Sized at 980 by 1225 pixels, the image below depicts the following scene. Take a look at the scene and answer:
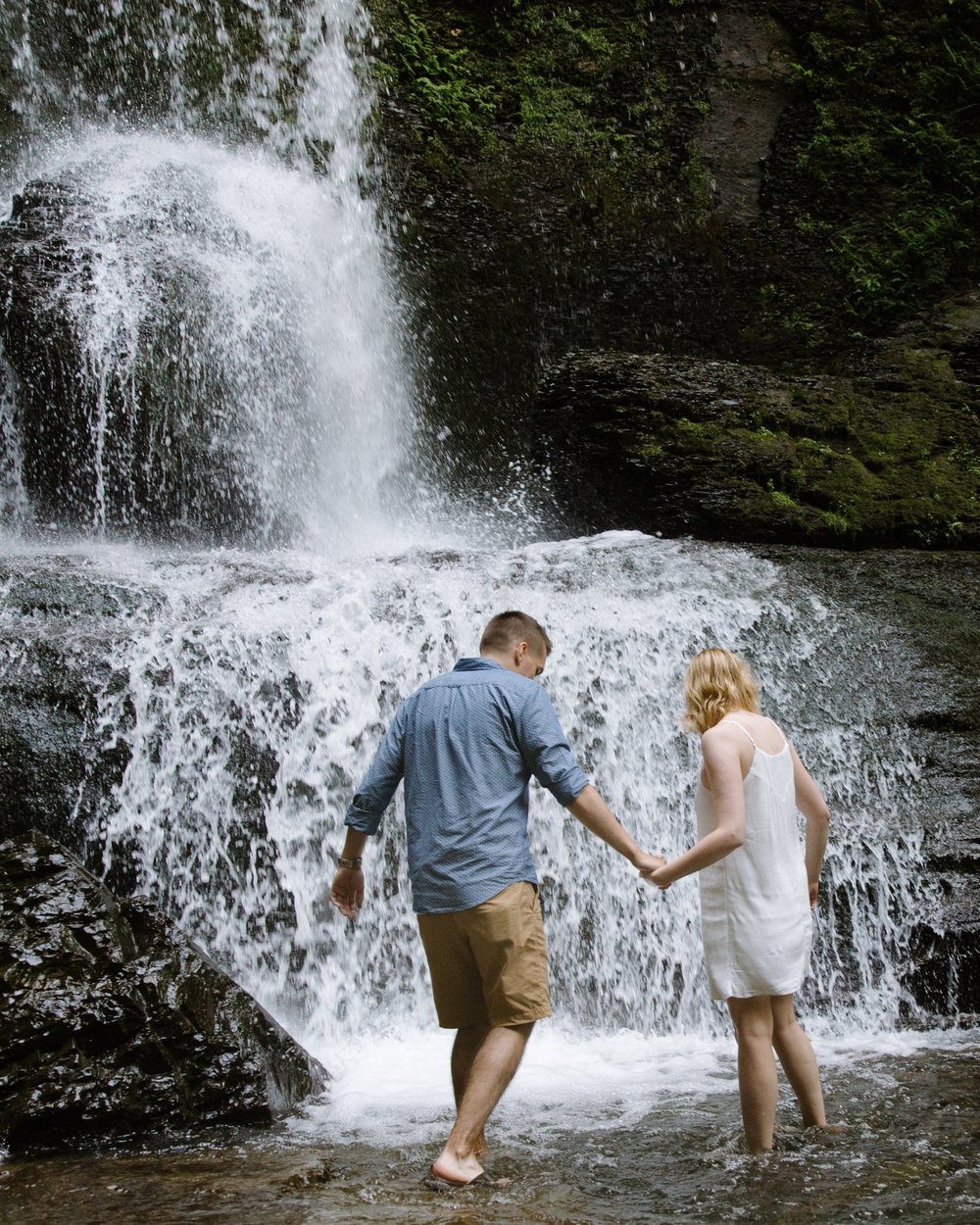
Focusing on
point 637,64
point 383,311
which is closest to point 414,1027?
point 383,311

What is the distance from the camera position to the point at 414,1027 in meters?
5.72

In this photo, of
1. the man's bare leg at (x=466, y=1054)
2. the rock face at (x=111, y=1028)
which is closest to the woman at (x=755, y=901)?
the man's bare leg at (x=466, y=1054)

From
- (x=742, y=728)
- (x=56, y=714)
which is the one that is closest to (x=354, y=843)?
(x=742, y=728)

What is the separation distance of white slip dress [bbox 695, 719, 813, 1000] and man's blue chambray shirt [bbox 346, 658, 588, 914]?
1.72ft

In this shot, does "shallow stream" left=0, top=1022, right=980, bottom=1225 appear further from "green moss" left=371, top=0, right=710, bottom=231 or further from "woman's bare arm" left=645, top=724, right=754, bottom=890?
"green moss" left=371, top=0, right=710, bottom=231

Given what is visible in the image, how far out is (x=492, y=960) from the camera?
3604 mm

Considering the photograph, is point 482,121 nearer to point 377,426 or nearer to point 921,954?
point 377,426

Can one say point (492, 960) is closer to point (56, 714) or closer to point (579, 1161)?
point (579, 1161)

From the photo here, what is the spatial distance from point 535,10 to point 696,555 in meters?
9.00

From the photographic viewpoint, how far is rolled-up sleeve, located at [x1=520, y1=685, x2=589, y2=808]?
3.69 meters

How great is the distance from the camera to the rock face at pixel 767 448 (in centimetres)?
912

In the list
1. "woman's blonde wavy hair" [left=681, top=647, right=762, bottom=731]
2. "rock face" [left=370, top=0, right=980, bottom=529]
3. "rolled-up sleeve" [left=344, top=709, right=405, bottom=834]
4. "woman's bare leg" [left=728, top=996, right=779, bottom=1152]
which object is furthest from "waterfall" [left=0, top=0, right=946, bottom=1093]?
"woman's blonde wavy hair" [left=681, top=647, right=762, bottom=731]

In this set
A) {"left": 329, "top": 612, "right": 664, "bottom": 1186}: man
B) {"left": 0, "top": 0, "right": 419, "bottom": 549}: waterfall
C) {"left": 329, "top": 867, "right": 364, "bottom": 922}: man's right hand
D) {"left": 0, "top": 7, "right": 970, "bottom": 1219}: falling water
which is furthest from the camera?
{"left": 0, "top": 0, "right": 419, "bottom": 549}: waterfall

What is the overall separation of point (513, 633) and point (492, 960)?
110cm
